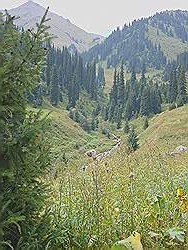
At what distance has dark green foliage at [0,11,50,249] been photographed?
459 cm

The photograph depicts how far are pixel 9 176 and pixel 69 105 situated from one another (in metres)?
137

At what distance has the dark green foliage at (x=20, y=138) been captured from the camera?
4594mm

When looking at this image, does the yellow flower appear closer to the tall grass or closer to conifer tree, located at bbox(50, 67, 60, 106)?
the tall grass

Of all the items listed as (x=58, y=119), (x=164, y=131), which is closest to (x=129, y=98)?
(x=58, y=119)

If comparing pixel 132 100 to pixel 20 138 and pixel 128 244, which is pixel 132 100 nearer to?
pixel 20 138

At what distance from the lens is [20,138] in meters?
4.67

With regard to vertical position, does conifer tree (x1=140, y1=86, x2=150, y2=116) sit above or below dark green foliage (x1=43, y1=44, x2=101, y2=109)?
below

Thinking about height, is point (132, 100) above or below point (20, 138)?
below

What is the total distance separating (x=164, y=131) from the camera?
2842 inches

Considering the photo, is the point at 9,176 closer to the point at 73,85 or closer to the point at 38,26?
the point at 38,26

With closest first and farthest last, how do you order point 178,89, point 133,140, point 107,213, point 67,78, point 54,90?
point 107,213
point 133,140
point 178,89
point 54,90
point 67,78

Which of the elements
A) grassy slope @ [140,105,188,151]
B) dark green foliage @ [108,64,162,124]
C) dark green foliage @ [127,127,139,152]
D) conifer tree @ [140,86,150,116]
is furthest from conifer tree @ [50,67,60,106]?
dark green foliage @ [127,127,139,152]

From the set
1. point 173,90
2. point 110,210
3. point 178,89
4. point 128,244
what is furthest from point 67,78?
point 128,244

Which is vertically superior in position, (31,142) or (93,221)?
(31,142)
